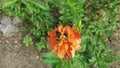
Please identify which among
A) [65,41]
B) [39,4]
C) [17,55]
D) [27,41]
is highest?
[39,4]

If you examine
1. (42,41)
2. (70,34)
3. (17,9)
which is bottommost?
(42,41)

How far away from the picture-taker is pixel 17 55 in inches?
102

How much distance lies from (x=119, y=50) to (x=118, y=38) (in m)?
0.11

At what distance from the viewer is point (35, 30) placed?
2.49 m

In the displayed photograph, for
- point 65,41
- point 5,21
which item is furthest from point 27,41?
point 65,41

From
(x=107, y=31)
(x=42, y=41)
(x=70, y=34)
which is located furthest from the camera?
(x=42, y=41)

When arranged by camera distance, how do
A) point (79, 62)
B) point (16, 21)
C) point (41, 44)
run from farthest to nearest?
1. point (16, 21)
2. point (41, 44)
3. point (79, 62)

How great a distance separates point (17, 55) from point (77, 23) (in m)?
0.73

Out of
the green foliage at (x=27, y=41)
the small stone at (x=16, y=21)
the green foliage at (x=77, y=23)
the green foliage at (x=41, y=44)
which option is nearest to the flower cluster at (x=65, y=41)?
the green foliage at (x=77, y=23)

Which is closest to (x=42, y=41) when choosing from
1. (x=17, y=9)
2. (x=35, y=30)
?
(x=35, y=30)

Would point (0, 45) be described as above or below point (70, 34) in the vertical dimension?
below

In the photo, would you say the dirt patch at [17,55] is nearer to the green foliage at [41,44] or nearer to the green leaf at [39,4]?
the green foliage at [41,44]

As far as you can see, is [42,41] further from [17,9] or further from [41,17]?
[17,9]

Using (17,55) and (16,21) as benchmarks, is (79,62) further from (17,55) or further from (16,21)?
(16,21)
